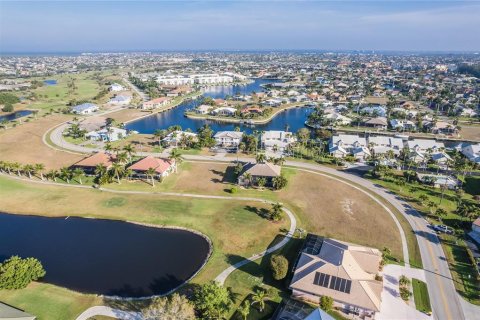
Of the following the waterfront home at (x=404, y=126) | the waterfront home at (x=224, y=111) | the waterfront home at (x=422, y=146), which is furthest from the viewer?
the waterfront home at (x=224, y=111)

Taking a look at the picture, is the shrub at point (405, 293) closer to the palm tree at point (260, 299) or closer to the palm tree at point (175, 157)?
the palm tree at point (260, 299)

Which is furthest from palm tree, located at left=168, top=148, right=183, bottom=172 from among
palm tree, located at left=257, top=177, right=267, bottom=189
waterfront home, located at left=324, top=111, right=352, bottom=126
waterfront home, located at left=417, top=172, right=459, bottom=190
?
waterfront home, located at left=324, top=111, right=352, bottom=126

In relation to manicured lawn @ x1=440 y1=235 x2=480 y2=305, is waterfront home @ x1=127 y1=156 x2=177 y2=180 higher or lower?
higher

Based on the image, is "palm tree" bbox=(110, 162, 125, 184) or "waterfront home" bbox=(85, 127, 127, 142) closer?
"palm tree" bbox=(110, 162, 125, 184)

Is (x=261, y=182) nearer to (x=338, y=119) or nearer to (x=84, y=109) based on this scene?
(x=338, y=119)

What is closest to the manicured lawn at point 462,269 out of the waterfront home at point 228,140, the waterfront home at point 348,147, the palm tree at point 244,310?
the palm tree at point 244,310

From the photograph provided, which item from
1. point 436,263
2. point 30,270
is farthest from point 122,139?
point 436,263

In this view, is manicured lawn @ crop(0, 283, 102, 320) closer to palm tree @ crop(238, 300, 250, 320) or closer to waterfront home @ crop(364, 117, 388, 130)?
palm tree @ crop(238, 300, 250, 320)
